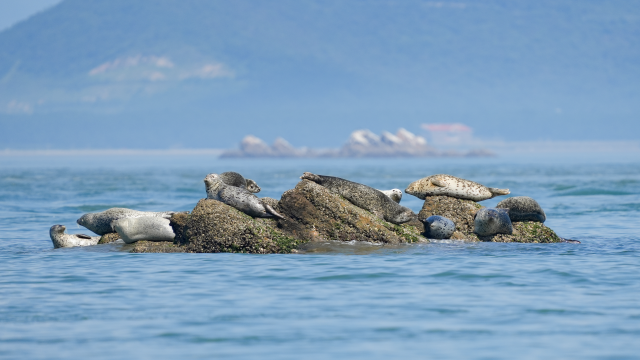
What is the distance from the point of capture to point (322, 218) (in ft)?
48.5

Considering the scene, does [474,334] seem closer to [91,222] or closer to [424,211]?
[424,211]

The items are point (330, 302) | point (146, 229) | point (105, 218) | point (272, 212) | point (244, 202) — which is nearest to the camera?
point (330, 302)

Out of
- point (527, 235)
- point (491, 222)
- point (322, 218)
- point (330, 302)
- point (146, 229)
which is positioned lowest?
point (330, 302)

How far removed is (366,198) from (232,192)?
2438 millimetres

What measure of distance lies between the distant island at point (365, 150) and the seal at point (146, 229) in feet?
497

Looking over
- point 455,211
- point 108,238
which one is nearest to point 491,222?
point 455,211

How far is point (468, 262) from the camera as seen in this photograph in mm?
13312

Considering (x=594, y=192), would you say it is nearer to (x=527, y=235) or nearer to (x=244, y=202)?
(x=527, y=235)

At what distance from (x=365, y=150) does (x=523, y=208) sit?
498ft

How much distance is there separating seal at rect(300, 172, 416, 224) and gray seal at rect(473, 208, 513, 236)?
1.33 metres

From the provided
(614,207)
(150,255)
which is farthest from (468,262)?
(614,207)

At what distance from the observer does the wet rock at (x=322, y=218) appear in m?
14.8

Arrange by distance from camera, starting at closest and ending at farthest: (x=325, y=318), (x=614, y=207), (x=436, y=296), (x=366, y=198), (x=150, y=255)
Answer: (x=325, y=318) < (x=436, y=296) < (x=150, y=255) < (x=366, y=198) < (x=614, y=207)

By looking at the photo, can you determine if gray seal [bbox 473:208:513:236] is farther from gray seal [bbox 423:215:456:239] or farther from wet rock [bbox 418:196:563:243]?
gray seal [bbox 423:215:456:239]
